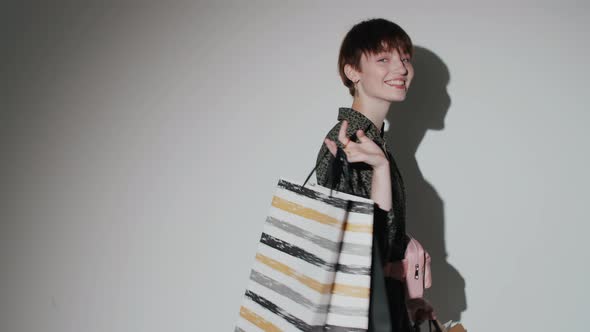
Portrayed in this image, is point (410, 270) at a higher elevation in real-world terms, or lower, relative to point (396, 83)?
lower

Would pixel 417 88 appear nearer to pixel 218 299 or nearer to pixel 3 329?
pixel 218 299

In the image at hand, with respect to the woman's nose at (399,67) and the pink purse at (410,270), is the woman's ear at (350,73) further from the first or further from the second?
the pink purse at (410,270)

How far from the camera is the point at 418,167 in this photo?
159 cm

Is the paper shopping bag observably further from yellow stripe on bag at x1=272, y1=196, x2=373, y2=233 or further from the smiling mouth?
the smiling mouth

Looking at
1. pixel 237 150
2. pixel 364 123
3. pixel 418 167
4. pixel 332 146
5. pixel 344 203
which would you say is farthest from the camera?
pixel 237 150

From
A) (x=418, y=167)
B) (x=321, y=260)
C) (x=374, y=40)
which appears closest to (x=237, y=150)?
(x=418, y=167)

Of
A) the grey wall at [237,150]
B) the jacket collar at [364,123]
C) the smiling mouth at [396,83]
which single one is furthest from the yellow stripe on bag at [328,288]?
the grey wall at [237,150]

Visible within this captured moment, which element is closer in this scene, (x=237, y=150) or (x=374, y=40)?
(x=374, y=40)

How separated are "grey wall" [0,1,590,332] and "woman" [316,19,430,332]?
0.44 metres

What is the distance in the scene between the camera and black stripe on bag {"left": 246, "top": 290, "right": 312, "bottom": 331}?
97 cm

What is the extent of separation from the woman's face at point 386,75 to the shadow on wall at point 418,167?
443mm

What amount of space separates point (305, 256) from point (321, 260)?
5 cm

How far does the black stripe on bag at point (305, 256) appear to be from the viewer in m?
0.95

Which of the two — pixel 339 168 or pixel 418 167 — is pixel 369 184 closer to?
pixel 339 168
